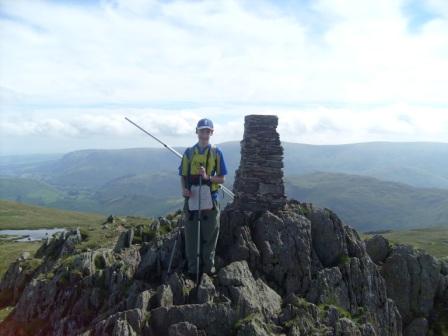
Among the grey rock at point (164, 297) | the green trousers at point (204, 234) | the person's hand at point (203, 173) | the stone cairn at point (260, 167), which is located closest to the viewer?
the grey rock at point (164, 297)

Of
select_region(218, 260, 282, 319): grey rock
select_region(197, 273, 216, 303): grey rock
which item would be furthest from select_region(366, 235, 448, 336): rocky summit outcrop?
select_region(197, 273, 216, 303): grey rock

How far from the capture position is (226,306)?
24.9m

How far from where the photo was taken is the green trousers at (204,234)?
27.6 m

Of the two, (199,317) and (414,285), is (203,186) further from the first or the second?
(414,285)

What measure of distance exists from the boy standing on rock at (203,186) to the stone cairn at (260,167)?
27.5 feet

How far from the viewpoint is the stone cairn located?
35.7m

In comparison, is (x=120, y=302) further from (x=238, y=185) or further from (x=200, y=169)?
(x=238, y=185)

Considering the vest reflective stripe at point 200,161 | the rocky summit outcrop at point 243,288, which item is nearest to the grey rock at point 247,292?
the rocky summit outcrop at point 243,288

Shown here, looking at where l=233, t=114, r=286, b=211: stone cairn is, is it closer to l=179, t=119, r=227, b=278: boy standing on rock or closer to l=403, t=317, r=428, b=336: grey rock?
l=179, t=119, r=227, b=278: boy standing on rock

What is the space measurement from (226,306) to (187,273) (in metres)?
4.35

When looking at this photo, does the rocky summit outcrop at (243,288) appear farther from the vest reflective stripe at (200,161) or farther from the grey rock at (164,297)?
the vest reflective stripe at (200,161)

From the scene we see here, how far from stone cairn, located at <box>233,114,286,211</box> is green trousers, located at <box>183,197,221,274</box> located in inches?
326

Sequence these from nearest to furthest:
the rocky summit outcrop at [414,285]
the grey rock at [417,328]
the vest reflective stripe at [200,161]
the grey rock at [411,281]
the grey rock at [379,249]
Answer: the vest reflective stripe at [200,161], the grey rock at [417,328], the rocky summit outcrop at [414,285], the grey rock at [411,281], the grey rock at [379,249]

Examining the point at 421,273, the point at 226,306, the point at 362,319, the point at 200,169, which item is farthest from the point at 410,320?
Answer: the point at 200,169
